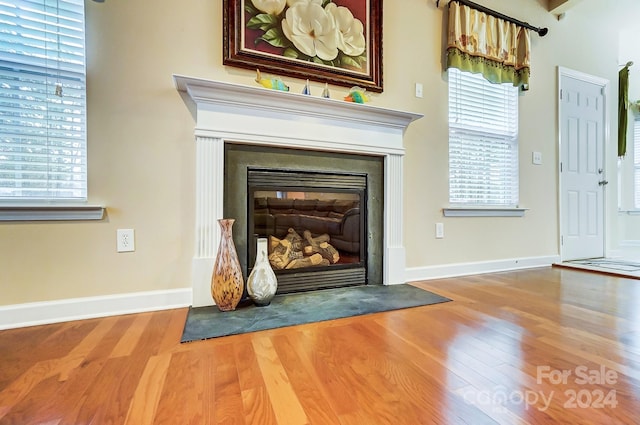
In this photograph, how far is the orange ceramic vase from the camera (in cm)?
161

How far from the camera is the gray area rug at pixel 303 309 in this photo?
140 cm

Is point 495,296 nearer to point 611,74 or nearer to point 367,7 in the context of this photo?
point 367,7

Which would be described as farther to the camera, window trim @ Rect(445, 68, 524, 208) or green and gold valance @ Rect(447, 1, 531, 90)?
window trim @ Rect(445, 68, 524, 208)

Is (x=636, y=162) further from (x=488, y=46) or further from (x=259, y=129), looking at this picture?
(x=259, y=129)

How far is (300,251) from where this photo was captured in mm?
2068

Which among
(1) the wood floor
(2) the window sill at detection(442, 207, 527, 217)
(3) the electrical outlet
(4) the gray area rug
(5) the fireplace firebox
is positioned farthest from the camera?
(2) the window sill at detection(442, 207, 527, 217)

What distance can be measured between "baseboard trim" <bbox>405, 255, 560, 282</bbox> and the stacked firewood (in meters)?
0.68

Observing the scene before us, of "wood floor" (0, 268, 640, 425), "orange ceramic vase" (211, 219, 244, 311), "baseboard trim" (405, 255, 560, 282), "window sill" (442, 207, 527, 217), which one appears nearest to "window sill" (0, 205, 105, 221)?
"wood floor" (0, 268, 640, 425)

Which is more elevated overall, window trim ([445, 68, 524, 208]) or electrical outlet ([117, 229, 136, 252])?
window trim ([445, 68, 524, 208])

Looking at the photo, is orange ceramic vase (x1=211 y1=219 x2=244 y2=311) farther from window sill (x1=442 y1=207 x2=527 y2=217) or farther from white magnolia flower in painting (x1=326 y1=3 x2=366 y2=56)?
window sill (x1=442 y1=207 x2=527 y2=217)

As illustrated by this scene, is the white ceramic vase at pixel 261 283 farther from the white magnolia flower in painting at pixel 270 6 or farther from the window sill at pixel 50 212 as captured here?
the white magnolia flower in painting at pixel 270 6

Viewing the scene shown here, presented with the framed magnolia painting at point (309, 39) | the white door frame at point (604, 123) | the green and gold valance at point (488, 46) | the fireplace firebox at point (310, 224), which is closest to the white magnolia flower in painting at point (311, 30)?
the framed magnolia painting at point (309, 39)

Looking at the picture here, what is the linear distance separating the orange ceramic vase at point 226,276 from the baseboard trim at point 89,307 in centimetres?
26

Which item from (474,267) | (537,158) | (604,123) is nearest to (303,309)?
(474,267)
